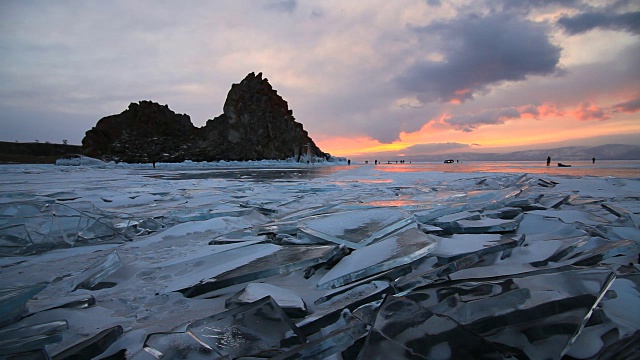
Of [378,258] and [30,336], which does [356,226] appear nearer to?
[378,258]

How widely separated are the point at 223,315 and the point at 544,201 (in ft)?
13.7

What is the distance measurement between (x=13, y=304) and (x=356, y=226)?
2.03 meters

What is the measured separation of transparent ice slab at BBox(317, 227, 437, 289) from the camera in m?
1.48

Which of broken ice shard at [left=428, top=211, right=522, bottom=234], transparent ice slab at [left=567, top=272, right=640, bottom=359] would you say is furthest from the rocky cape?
transparent ice slab at [left=567, top=272, right=640, bottom=359]

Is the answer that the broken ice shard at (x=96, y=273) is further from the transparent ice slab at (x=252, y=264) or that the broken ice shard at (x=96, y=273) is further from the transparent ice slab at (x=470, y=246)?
the transparent ice slab at (x=470, y=246)

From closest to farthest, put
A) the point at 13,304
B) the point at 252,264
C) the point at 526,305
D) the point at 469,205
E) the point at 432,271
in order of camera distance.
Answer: the point at 526,305 < the point at 13,304 < the point at 432,271 < the point at 252,264 < the point at 469,205

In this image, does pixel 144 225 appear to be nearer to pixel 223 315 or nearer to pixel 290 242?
pixel 290 242

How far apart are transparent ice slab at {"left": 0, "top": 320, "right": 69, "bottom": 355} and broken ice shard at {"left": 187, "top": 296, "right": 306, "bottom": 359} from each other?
0.53 m

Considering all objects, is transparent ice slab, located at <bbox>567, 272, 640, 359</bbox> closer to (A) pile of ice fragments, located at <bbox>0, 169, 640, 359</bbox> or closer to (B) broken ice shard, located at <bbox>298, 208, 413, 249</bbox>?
(A) pile of ice fragments, located at <bbox>0, 169, 640, 359</bbox>

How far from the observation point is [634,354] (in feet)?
2.65

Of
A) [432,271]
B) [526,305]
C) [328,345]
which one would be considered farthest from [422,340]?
[432,271]

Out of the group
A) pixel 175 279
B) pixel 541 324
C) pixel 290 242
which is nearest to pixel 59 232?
pixel 175 279

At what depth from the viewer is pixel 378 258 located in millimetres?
1622

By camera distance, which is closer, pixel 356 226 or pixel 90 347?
pixel 90 347
